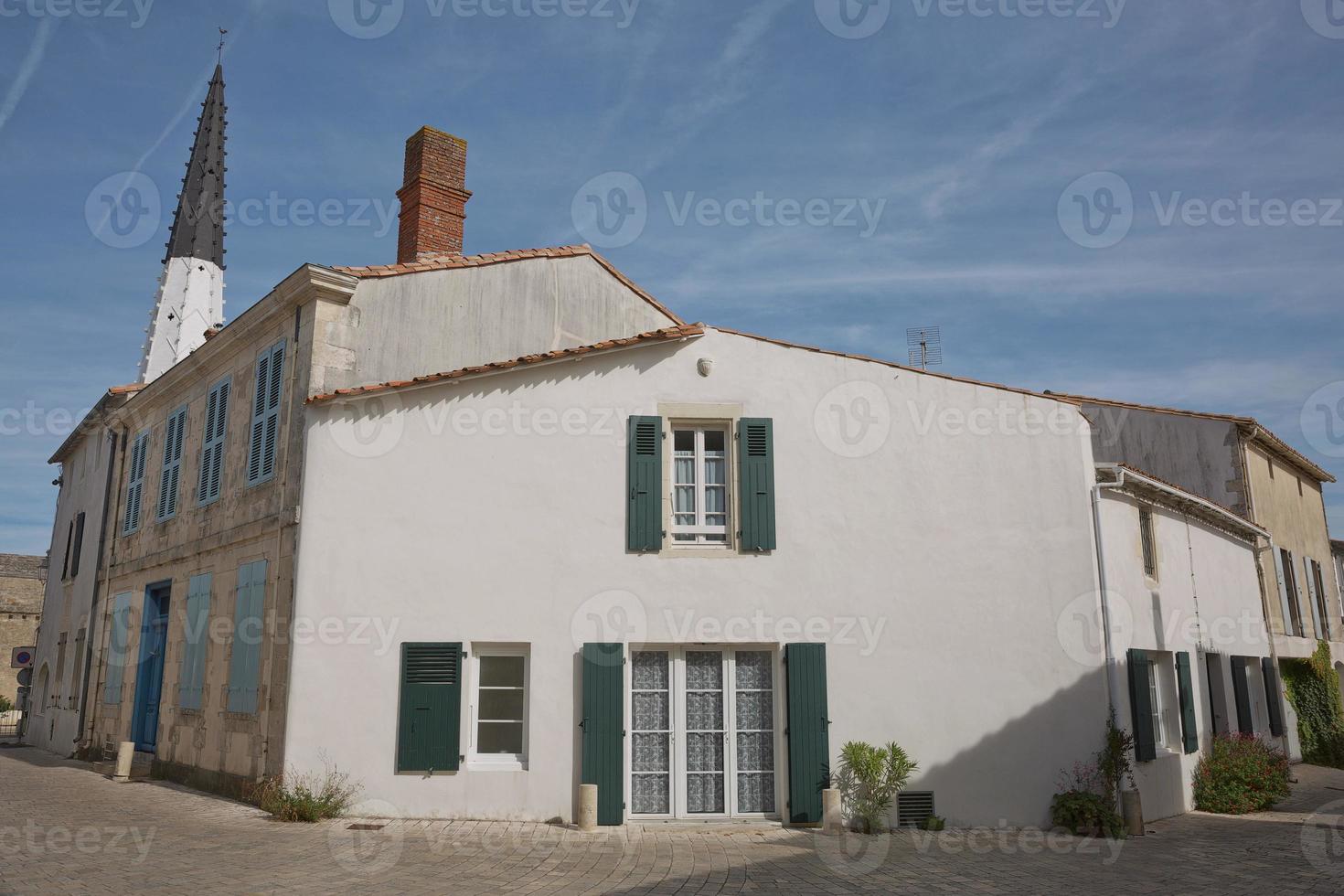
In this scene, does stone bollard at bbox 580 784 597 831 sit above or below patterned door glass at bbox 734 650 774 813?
below

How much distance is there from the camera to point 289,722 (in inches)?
391

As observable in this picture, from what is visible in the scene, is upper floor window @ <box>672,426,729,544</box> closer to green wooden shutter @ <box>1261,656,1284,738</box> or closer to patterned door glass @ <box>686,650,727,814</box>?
patterned door glass @ <box>686,650,727,814</box>

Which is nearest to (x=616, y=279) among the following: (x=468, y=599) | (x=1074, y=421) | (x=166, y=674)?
(x=468, y=599)

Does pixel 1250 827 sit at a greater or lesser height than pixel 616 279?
lesser

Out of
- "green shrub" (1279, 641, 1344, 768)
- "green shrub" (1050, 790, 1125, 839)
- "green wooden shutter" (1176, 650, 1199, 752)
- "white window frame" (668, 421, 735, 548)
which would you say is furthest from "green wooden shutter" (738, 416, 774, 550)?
"green shrub" (1279, 641, 1344, 768)

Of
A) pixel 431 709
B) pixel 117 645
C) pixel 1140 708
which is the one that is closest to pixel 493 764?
pixel 431 709

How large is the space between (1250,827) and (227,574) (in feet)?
41.1

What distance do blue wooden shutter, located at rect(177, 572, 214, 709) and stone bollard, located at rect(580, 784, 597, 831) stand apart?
5.92 meters

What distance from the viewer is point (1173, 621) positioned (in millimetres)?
12625

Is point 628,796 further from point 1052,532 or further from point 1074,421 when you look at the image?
point 1074,421

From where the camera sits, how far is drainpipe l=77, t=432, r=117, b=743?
55.3 ft

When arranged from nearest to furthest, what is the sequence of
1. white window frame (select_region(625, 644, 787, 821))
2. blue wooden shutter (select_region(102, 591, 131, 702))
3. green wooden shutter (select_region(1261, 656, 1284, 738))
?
white window frame (select_region(625, 644, 787, 821))
blue wooden shutter (select_region(102, 591, 131, 702))
green wooden shutter (select_region(1261, 656, 1284, 738))

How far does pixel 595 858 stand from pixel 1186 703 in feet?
27.1

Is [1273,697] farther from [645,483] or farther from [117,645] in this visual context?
[117,645]
